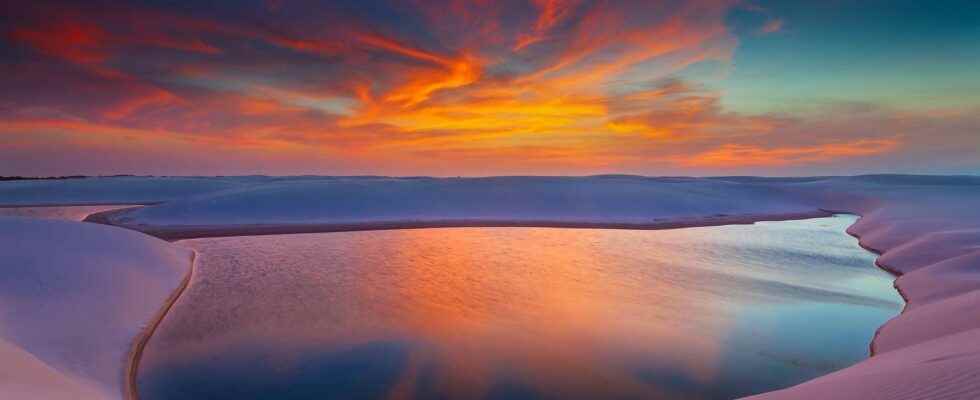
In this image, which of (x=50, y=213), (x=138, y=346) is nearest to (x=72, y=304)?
(x=138, y=346)

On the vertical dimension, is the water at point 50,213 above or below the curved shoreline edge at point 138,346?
above

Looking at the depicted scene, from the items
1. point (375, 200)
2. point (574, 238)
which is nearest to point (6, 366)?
point (574, 238)

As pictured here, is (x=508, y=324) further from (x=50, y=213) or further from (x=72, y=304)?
(x=50, y=213)

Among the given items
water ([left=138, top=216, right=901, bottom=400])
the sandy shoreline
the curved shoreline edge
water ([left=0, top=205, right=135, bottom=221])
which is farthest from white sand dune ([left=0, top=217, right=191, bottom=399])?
water ([left=0, top=205, right=135, bottom=221])

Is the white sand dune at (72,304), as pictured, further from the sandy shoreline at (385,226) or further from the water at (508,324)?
the sandy shoreline at (385,226)

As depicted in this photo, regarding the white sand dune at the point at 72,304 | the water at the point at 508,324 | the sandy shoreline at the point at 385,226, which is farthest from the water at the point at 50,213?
the white sand dune at the point at 72,304

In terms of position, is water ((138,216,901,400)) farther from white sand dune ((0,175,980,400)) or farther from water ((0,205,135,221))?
water ((0,205,135,221))
